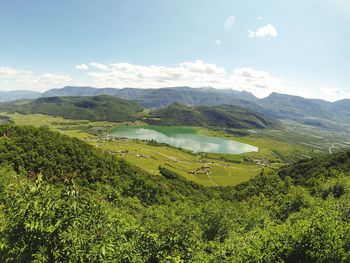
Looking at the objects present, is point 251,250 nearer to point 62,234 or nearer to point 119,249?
point 119,249

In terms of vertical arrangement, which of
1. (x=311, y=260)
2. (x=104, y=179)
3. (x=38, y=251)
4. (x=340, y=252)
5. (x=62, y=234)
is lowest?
(x=104, y=179)

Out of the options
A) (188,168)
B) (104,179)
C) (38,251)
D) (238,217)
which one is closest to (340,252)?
(38,251)

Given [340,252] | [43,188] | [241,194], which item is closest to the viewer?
[43,188]

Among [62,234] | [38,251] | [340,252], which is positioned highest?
[62,234]

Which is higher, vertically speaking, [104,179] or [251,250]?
[251,250]

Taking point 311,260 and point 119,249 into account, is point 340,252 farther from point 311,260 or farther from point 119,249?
point 119,249

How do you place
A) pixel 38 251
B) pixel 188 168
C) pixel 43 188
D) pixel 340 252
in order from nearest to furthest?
pixel 38 251
pixel 43 188
pixel 340 252
pixel 188 168

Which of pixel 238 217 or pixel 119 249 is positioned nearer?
pixel 119 249

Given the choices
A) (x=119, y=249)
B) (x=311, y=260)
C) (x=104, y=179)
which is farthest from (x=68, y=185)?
(x=104, y=179)

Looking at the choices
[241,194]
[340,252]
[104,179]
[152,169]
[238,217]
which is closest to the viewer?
[340,252]
